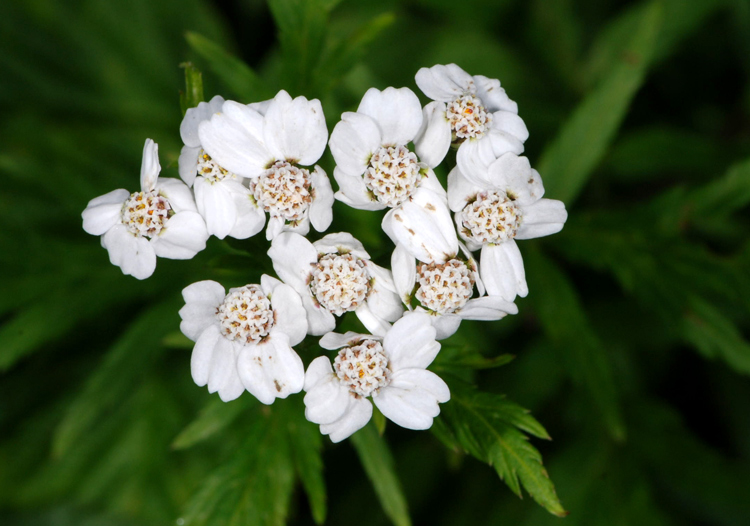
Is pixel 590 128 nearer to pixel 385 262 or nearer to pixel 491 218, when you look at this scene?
pixel 491 218

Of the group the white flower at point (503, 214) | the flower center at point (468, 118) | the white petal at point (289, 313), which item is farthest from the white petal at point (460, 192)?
the white petal at point (289, 313)

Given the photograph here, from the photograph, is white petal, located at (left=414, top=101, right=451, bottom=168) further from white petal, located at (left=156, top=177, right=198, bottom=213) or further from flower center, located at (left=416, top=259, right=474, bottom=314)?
white petal, located at (left=156, top=177, right=198, bottom=213)

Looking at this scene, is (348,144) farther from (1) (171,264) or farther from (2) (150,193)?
(1) (171,264)

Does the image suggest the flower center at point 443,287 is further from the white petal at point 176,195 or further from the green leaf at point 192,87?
the green leaf at point 192,87

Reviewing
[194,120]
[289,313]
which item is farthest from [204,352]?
[194,120]

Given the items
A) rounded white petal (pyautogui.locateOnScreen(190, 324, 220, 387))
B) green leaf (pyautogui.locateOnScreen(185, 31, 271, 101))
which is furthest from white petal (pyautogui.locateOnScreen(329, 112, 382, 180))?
green leaf (pyautogui.locateOnScreen(185, 31, 271, 101))

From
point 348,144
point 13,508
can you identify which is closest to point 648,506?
point 348,144
